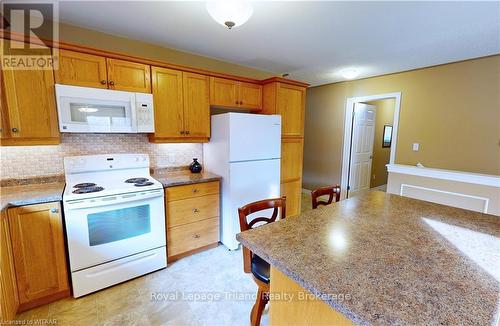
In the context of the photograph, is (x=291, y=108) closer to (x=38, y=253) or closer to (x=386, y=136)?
(x=38, y=253)

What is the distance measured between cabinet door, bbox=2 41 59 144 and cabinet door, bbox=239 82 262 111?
1958 millimetres

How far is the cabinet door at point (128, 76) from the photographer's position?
2.19 metres

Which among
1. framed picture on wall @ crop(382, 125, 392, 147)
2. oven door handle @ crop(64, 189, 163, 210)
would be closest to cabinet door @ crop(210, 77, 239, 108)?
oven door handle @ crop(64, 189, 163, 210)

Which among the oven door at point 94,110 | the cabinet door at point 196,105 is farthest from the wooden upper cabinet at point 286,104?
the oven door at point 94,110

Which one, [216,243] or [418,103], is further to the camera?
[418,103]

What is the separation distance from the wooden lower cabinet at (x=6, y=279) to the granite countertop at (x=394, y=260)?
164cm

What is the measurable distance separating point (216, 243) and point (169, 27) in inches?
96.4

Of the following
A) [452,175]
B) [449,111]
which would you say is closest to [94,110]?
[452,175]

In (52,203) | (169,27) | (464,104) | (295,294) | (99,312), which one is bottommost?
(99,312)

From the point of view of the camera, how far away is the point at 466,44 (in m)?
2.59

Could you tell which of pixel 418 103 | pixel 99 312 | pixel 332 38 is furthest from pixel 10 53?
pixel 418 103

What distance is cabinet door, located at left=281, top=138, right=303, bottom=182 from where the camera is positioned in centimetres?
331

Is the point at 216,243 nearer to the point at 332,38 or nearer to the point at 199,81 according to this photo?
the point at 199,81

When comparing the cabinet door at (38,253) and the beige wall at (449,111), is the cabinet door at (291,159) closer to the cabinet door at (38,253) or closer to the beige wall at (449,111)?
the beige wall at (449,111)
